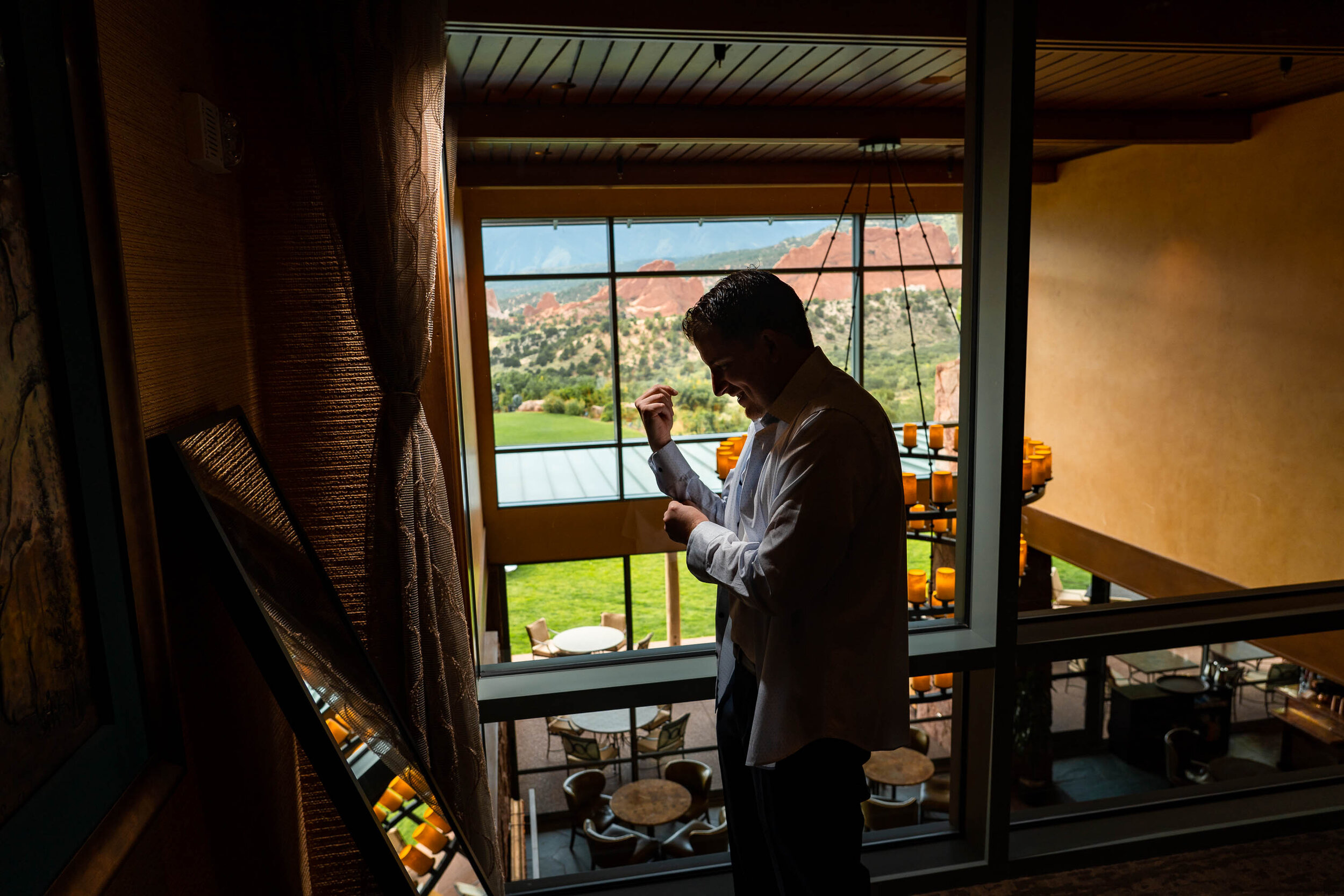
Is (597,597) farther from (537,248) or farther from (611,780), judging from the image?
(537,248)

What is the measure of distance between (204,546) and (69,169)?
571mm

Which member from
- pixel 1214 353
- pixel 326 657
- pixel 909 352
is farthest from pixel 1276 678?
pixel 326 657

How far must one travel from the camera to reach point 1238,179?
251cm

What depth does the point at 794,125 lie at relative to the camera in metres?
2.41

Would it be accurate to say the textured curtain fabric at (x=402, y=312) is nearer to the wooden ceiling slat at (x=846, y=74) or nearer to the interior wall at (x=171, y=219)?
the interior wall at (x=171, y=219)

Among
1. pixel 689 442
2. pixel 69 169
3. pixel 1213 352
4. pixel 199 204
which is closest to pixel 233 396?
pixel 199 204

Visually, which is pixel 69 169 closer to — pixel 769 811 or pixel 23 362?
pixel 23 362

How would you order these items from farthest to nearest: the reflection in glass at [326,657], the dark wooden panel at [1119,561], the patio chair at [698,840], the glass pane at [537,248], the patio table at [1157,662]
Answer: the patio table at [1157,662] → the dark wooden panel at [1119,561] → the patio chair at [698,840] → the glass pane at [537,248] → the reflection in glass at [326,657]

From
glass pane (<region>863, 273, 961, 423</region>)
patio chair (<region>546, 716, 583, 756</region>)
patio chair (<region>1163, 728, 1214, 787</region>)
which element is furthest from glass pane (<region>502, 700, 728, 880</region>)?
patio chair (<region>1163, 728, 1214, 787</region>)

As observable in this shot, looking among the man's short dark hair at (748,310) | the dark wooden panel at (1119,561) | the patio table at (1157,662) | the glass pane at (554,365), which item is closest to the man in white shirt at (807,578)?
the man's short dark hair at (748,310)

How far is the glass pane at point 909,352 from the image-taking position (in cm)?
231

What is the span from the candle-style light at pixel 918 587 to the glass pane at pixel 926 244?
893mm

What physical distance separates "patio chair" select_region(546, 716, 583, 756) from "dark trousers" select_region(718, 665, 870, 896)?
0.72 metres

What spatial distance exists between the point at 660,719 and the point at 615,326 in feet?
3.64
